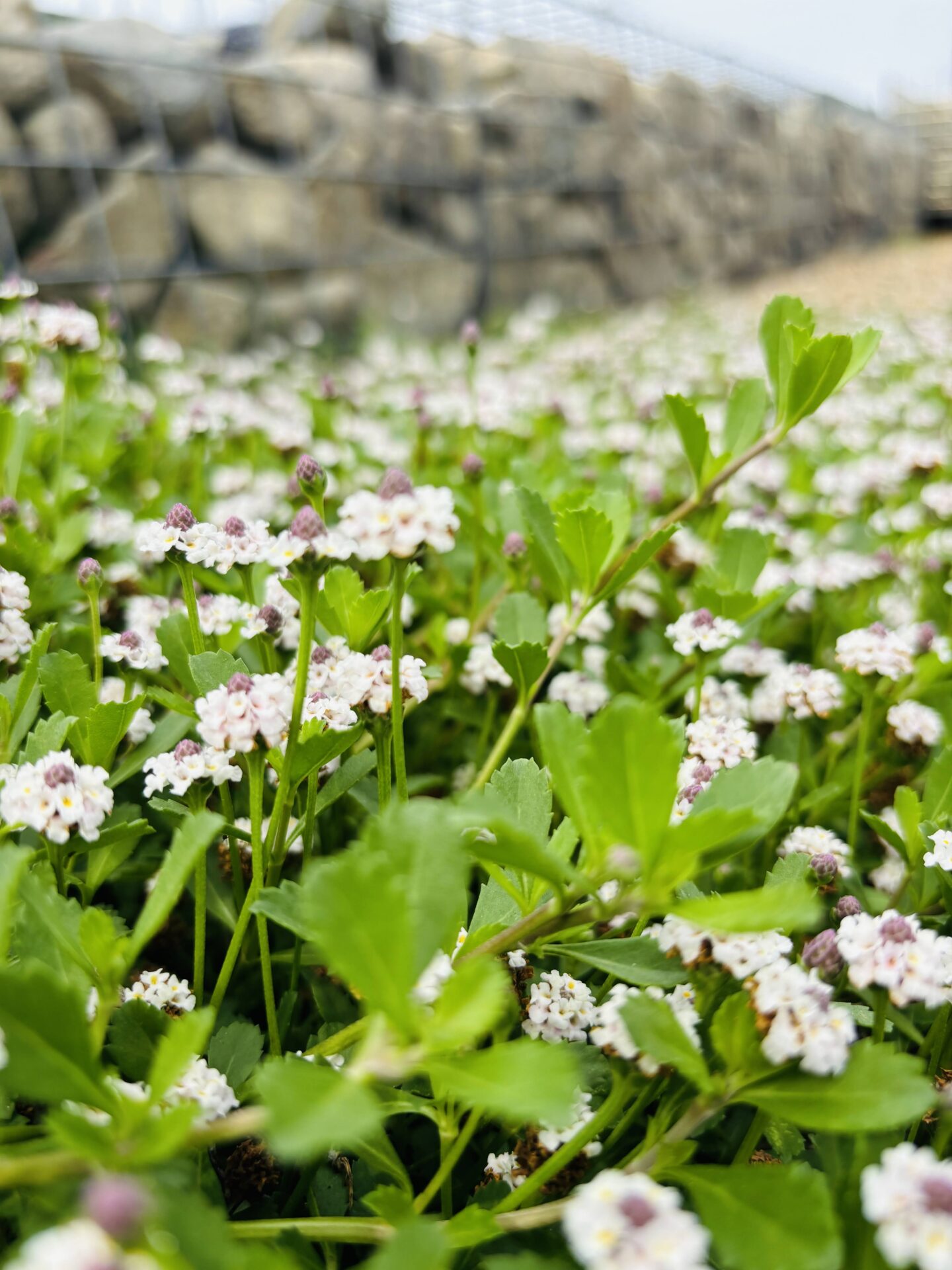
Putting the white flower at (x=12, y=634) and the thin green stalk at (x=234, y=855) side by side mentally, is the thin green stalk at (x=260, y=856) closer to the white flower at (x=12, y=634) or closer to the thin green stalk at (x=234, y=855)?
the thin green stalk at (x=234, y=855)

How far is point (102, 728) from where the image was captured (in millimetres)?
569

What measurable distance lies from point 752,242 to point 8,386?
845 centimetres

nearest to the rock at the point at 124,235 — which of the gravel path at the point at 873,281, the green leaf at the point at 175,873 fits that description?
the gravel path at the point at 873,281

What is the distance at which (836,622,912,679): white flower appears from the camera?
2.45 feet

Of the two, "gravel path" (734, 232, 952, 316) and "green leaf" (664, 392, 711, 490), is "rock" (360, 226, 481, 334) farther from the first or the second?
"green leaf" (664, 392, 711, 490)

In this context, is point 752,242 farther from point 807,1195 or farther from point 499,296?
point 807,1195

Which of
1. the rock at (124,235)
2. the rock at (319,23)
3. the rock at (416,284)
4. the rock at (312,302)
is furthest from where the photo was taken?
the rock at (319,23)

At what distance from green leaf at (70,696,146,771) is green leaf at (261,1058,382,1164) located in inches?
10.6

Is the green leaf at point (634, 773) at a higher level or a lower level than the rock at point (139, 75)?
lower

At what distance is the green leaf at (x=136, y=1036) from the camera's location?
48cm

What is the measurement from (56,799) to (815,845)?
0.47 meters

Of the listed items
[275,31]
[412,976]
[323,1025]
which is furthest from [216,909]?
[275,31]

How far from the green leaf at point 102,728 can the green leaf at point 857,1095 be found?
369mm

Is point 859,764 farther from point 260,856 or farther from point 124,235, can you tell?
point 124,235
